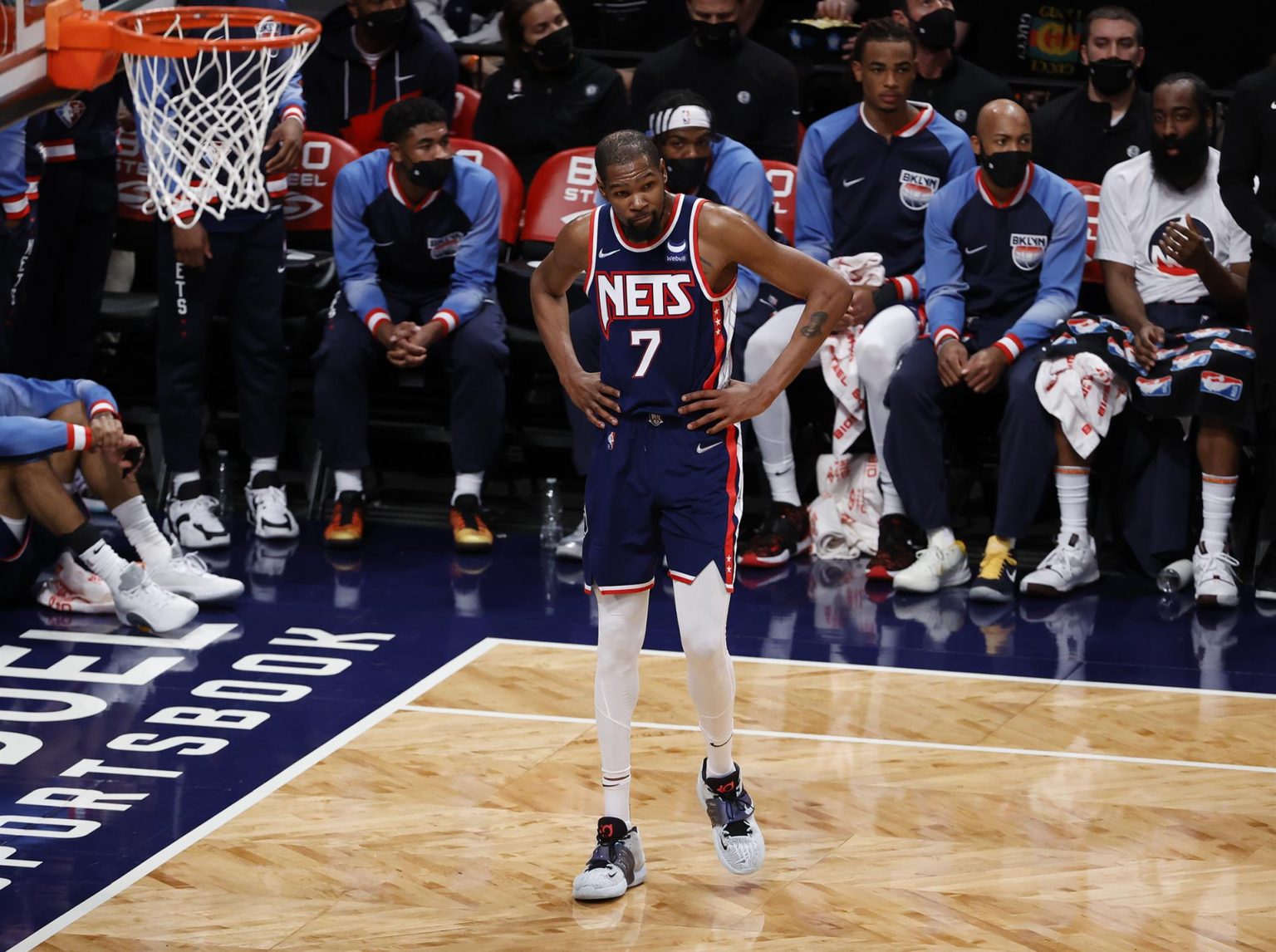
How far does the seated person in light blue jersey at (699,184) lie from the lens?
25.5ft

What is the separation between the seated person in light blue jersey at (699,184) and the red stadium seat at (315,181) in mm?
1568

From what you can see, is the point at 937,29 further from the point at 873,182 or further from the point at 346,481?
the point at 346,481

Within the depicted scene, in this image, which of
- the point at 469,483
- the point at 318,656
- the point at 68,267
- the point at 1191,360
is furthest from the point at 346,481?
the point at 1191,360

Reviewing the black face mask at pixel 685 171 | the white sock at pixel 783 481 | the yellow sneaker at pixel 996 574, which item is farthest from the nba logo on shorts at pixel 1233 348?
the black face mask at pixel 685 171

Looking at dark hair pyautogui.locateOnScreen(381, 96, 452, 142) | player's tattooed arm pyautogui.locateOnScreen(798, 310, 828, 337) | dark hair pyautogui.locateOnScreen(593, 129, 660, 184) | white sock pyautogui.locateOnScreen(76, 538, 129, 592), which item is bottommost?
white sock pyautogui.locateOnScreen(76, 538, 129, 592)

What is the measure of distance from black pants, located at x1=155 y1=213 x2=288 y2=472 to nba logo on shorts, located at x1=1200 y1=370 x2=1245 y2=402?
394 cm

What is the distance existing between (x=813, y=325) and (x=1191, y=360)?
2.89 meters

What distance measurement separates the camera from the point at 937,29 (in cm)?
853

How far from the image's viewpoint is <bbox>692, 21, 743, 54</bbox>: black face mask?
8656mm

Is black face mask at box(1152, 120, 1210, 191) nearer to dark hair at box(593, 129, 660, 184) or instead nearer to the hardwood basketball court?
the hardwood basketball court

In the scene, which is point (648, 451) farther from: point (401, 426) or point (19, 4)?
point (401, 426)

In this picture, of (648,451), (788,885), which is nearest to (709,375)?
(648,451)

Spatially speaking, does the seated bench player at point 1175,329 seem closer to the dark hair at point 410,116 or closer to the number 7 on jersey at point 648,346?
the dark hair at point 410,116

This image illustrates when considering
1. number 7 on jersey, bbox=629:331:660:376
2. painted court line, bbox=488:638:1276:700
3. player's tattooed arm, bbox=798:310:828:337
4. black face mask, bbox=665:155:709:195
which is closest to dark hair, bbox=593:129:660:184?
number 7 on jersey, bbox=629:331:660:376
